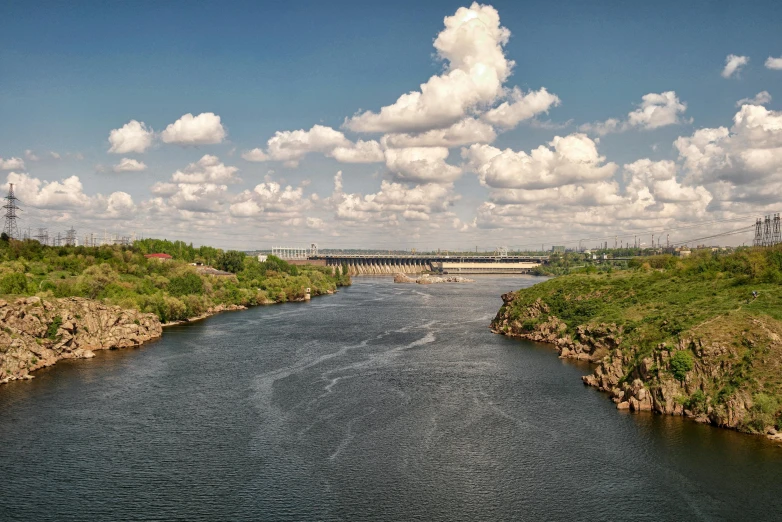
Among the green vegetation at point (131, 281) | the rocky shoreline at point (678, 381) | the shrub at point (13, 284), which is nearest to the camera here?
the rocky shoreline at point (678, 381)

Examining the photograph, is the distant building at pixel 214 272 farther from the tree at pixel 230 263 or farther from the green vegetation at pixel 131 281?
the tree at pixel 230 263

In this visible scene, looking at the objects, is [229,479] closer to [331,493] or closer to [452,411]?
[331,493]

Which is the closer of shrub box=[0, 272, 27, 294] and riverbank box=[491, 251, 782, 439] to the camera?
riverbank box=[491, 251, 782, 439]

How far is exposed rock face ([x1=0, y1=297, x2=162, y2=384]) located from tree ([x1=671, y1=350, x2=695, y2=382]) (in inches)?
2824

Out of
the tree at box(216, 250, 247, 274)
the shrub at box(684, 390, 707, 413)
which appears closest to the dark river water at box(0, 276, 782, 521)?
the shrub at box(684, 390, 707, 413)

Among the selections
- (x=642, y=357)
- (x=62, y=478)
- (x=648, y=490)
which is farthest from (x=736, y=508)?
(x=62, y=478)

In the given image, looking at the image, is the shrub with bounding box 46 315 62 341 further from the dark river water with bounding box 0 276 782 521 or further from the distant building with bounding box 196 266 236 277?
the distant building with bounding box 196 266 236 277

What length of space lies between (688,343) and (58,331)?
7922cm

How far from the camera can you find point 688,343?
57.3 metres

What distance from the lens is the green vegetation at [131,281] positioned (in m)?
105

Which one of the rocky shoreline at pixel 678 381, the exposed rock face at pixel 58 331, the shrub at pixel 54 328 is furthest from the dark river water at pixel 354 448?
the shrub at pixel 54 328

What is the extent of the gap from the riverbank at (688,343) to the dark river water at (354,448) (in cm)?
267

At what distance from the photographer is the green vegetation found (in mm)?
105375

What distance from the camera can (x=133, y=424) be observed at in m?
53.0
